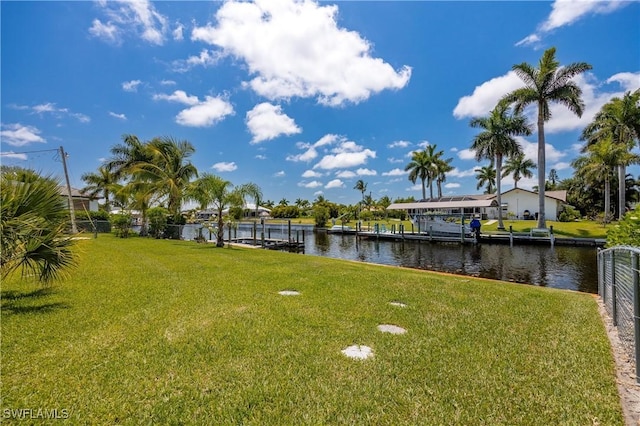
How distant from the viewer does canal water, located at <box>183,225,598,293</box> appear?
41.7 feet

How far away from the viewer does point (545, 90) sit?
82.8ft

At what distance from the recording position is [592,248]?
787 inches

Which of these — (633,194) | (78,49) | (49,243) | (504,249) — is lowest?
(504,249)

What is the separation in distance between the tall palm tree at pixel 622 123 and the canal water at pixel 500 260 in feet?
40.3

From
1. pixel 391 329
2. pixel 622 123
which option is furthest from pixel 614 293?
pixel 622 123

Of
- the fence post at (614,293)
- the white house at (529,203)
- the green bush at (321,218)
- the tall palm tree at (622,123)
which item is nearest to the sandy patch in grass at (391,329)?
the fence post at (614,293)

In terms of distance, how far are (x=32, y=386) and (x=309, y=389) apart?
238cm

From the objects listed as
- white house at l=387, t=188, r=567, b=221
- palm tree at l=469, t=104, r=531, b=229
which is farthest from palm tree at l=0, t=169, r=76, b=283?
white house at l=387, t=188, r=567, b=221

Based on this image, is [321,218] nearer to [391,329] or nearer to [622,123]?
[622,123]

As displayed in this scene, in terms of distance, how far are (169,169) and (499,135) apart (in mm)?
29698

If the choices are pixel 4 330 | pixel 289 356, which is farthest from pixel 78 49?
pixel 289 356

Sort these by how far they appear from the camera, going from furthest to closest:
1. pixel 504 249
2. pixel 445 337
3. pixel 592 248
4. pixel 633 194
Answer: pixel 633 194 < pixel 504 249 < pixel 592 248 < pixel 445 337

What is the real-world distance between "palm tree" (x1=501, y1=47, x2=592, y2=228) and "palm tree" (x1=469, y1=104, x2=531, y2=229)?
4045 mm

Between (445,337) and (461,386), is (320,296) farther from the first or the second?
(461,386)
